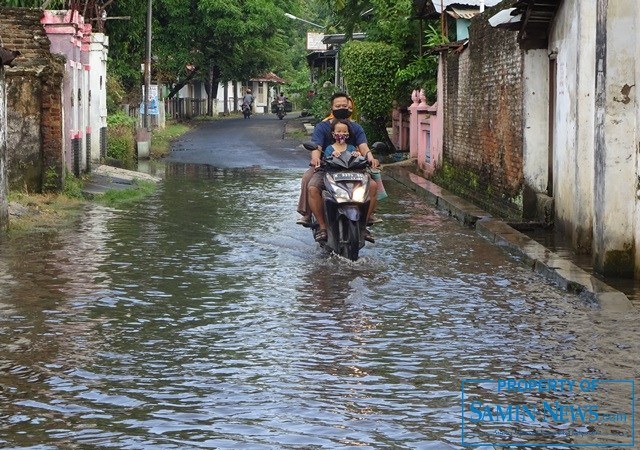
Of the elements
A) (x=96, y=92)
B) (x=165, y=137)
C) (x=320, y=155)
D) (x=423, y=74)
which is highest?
(x=423, y=74)

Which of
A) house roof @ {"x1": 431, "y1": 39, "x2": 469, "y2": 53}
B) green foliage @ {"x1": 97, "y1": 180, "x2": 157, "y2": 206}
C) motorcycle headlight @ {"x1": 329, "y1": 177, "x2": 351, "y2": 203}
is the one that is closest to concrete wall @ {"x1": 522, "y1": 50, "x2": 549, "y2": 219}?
motorcycle headlight @ {"x1": 329, "y1": 177, "x2": 351, "y2": 203}

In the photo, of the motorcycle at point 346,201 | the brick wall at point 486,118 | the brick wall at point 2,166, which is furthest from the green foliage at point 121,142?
the motorcycle at point 346,201

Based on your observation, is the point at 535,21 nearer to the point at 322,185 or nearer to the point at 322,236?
the point at 322,185

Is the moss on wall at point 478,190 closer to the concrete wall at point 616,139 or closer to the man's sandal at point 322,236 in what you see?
the man's sandal at point 322,236

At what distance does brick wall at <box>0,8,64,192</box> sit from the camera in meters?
19.3

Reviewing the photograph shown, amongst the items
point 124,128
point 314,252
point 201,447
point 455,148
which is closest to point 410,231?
point 314,252

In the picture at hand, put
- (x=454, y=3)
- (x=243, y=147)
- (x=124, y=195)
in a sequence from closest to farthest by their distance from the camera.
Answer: (x=124, y=195)
(x=454, y=3)
(x=243, y=147)

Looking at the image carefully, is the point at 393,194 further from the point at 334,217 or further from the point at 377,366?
the point at 377,366

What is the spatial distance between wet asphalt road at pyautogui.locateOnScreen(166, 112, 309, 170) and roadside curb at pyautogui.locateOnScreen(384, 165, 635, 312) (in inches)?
489

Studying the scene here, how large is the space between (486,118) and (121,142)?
1366 centimetres

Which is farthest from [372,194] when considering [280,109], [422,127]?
[280,109]

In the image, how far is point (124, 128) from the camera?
107ft

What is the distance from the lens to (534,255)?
42.5 feet

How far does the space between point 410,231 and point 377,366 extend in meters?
8.60
